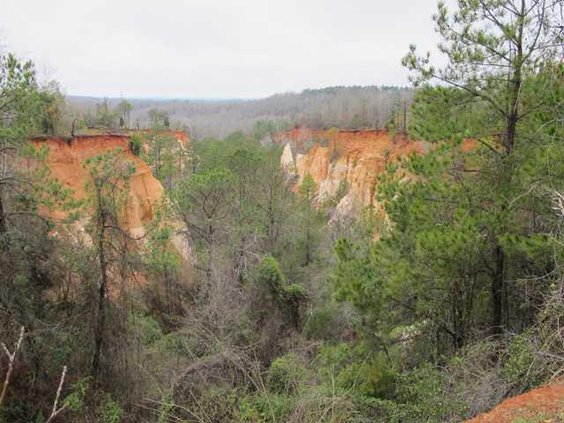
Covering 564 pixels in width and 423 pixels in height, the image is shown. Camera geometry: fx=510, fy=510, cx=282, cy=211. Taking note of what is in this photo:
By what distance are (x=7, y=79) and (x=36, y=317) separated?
4.87 meters

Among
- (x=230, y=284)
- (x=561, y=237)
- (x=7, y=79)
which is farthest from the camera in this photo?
(x=230, y=284)

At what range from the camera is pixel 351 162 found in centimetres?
4291

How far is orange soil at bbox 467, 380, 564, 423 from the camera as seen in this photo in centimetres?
524

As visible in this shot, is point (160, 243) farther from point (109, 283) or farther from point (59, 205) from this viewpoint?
point (59, 205)

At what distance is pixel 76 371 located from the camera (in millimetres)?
11297

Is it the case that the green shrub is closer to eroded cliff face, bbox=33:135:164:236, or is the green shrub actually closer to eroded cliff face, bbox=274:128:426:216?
eroded cliff face, bbox=33:135:164:236

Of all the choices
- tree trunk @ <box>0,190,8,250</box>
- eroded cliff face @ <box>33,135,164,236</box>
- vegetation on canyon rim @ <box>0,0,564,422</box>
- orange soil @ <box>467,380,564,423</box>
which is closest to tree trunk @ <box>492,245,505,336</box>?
vegetation on canyon rim @ <box>0,0,564,422</box>

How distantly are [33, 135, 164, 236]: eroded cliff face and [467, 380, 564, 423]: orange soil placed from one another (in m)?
16.7

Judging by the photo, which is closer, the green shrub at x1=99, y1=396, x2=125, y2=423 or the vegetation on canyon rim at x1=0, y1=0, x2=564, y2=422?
the vegetation on canyon rim at x1=0, y1=0, x2=564, y2=422

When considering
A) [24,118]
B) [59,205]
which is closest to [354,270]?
[59,205]

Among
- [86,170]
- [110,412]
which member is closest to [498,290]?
[110,412]

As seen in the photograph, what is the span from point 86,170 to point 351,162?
26407 mm

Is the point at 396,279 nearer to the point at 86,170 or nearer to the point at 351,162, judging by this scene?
the point at 86,170

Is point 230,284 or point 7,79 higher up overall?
point 7,79
